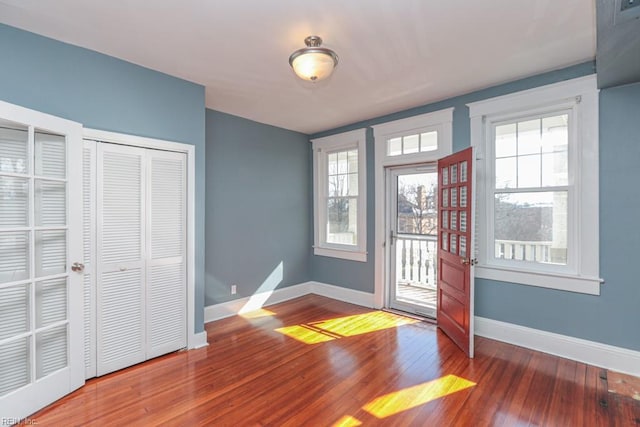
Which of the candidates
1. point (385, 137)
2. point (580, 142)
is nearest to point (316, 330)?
point (385, 137)

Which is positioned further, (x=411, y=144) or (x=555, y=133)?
(x=411, y=144)

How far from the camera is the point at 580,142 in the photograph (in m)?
A: 2.81

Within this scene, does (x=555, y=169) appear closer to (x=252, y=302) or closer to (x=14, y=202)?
(x=252, y=302)

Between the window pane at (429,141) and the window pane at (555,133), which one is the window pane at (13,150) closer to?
the window pane at (429,141)

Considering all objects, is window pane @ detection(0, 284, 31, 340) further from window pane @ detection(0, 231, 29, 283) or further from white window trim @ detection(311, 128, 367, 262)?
white window trim @ detection(311, 128, 367, 262)

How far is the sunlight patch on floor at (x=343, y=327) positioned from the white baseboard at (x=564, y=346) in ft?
2.86

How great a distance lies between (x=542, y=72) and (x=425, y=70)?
3.76 feet

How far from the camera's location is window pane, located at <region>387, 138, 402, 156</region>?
4.17m

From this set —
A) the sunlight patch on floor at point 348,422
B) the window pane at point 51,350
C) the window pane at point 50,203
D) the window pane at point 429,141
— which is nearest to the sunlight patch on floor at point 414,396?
the sunlight patch on floor at point 348,422

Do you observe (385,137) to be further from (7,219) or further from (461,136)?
(7,219)

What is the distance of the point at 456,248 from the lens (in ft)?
10.7

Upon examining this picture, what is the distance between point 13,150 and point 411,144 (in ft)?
12.7

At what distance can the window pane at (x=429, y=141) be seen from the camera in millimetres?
3831

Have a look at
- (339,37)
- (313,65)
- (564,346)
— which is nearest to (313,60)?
(313,65)
